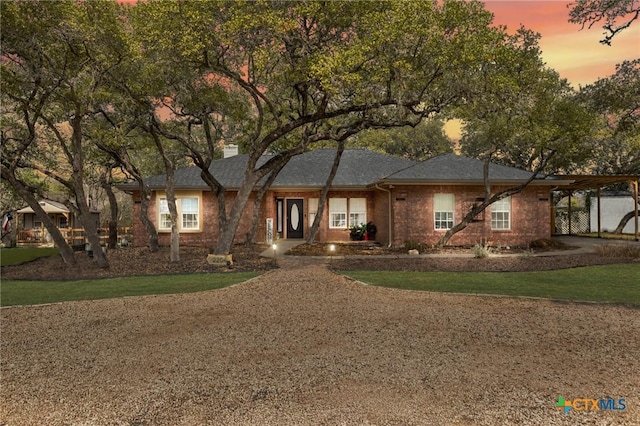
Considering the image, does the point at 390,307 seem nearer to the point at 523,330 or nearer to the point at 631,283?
the point at 523,330

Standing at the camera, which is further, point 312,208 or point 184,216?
point 312,208

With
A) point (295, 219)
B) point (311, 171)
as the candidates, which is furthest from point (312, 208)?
point (311, 171)

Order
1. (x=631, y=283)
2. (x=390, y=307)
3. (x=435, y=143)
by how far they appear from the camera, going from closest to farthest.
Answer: (x=390, y=307) < (x=631, y=283) < (x=435, y=143)

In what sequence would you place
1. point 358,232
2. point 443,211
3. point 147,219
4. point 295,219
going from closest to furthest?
point 147,219
point 443,211
point 358,232
point 295,219

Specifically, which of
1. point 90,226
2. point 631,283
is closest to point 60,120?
point 90,226

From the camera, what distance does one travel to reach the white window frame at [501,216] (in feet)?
68.3

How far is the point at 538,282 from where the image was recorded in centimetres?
1127

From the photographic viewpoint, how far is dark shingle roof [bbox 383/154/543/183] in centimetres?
1975

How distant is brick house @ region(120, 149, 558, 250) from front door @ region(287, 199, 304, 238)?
53 millimetres

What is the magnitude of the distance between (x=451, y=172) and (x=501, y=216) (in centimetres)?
315

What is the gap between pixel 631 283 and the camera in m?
11.0

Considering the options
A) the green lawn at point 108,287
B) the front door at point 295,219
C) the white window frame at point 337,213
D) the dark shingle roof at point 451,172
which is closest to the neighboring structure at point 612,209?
the dark shingle roof at point 451,172

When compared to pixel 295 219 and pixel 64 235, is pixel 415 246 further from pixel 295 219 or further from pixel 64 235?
pixel 64 235

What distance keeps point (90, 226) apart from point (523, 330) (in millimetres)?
13492
